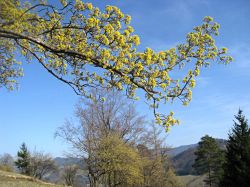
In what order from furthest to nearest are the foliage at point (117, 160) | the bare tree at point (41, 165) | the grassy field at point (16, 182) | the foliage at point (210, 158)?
1. the bare tree at point (41, 165)
2. the foliage at point (210, 158)
3. the foliage at point (117, 160)
4. the grassy field at point (16, 182)

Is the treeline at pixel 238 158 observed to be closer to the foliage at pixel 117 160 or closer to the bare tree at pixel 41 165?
the foliage at pixel 117 160

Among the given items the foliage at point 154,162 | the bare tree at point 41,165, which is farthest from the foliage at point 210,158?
the bare tree at point 41,165

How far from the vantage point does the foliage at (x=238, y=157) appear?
36750mm

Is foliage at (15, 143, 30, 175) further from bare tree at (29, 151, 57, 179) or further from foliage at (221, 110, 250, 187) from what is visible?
foliage at (221, 110, 250, 187)

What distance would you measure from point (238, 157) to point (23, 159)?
60.7m

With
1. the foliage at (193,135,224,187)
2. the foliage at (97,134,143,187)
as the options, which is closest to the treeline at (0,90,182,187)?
the foliage at (97,134,143,187)

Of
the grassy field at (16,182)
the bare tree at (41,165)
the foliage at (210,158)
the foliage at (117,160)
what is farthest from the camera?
the bare tree at (41,165)

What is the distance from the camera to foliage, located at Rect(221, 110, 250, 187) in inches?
1447

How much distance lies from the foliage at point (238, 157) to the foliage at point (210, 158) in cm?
3866

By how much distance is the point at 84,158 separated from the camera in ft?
142

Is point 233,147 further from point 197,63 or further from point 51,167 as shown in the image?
point 51,167

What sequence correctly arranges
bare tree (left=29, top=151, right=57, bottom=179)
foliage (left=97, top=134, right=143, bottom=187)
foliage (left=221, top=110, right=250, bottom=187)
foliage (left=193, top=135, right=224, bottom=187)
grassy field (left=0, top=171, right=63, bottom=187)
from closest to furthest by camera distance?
grassy field (left=0, top=171, right=63, bottom=187) → foliage (left=221, top=110, right=250, bottom=187) → foliage (left=97, top=134, right=143, bottom=187) → foliage (left=193, top=135, right=224, bottom=187) → bare tree (left=29, top=151, right=57, bottom=179)

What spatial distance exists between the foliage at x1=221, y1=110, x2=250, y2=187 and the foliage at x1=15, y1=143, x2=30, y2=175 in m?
56.5

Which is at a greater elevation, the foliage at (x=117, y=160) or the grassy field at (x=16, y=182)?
the foliage at (x=117, y=160)
